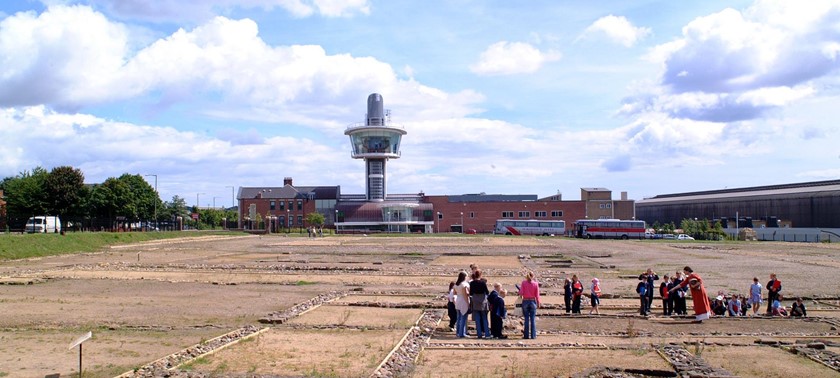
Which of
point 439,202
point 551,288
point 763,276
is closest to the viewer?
point 551,288

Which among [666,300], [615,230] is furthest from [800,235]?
[666,300]

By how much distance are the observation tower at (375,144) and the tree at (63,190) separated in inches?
2692

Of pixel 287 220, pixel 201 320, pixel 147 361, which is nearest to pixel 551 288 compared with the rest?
pixel 201 320

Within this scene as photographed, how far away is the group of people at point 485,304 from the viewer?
19594mm

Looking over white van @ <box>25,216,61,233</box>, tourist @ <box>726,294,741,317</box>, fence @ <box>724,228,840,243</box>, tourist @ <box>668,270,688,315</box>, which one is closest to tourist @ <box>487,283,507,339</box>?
tourist @ <box>668,270,688,315</box>

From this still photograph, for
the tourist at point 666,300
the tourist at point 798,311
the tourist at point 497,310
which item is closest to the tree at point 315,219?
the tourist at point 666,300

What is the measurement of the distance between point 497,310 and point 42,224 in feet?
279

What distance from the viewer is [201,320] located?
76.4 feet

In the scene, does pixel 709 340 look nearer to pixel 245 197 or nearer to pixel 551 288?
pixel 551 288

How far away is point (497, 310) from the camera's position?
20.0 m

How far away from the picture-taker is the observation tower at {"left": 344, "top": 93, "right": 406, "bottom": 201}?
15450cm

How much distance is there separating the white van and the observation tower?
7286 centimetres

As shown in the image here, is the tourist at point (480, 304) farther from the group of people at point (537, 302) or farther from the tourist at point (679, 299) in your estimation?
the tourist at point (679, 299)

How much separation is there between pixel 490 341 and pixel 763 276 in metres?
30.0
